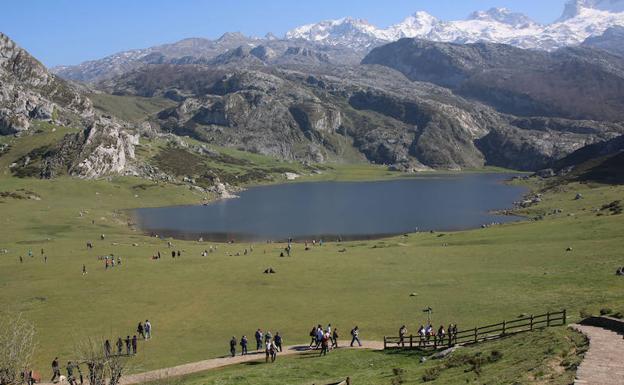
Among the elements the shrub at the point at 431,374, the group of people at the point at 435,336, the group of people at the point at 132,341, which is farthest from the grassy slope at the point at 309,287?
the shrub at the point at 431,374

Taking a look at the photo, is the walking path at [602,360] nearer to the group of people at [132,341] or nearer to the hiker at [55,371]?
the group of people at [132,341]

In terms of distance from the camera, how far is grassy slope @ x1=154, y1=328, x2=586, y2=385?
97.6 feet

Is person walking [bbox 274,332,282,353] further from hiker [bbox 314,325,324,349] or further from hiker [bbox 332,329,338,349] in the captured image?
hiker [bbox 332,329,338,349]

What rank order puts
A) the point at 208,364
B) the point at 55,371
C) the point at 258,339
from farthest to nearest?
the point at 258,339 < the point at 208,364 < the point at 55,371

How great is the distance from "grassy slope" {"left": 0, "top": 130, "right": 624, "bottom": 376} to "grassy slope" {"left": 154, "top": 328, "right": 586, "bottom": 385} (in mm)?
7330

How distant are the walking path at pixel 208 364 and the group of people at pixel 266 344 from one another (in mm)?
618

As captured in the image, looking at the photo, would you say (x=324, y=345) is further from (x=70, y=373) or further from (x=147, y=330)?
(x=70, y=373)

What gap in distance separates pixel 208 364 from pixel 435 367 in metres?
19.0

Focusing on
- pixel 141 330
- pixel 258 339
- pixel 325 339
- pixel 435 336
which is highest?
pixel 435 336

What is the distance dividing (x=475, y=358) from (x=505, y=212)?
160 metres

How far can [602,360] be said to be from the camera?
28.8m

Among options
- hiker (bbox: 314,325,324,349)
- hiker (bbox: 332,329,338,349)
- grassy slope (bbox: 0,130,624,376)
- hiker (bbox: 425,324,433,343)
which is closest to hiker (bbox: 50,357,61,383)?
grassy slope (bbox: 0,130,624,376)

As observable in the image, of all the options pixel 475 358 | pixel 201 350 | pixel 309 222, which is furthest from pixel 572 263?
pixel 309 222

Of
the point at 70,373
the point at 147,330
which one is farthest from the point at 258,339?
the point at 70,373
